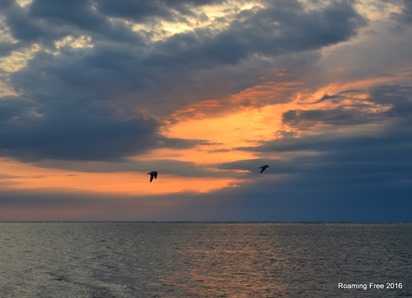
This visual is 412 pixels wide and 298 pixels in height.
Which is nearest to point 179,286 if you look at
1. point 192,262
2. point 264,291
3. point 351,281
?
point 264,291

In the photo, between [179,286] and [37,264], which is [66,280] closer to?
[179,286]

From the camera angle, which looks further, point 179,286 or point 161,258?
point 161,258

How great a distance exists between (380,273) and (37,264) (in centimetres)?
5398

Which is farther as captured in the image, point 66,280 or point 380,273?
point 380,273

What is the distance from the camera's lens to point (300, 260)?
9200 cm

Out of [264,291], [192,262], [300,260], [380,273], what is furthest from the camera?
[300,260]

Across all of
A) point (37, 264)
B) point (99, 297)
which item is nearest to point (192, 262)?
point (37, 264)

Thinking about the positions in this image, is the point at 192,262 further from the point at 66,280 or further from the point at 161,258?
the point at 66,280

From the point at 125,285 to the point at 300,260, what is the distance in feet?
146

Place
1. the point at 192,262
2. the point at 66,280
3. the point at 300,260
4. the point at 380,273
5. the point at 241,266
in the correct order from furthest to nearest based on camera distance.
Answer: the point at 300,260 < the point at 192,262 < the point at 241,266 < the point at 380,273 < the point at 66,280

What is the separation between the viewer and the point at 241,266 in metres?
79.6

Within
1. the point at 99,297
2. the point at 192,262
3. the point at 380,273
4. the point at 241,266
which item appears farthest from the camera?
the point at 192,262

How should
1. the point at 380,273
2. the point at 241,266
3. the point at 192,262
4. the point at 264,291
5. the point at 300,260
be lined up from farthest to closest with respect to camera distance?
the point at 300,260
the point at 192,262
the point at 241,266
the point at 380,273
the point at 264,291

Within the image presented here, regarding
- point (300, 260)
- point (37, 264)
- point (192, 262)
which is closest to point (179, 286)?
point (192, 262)
